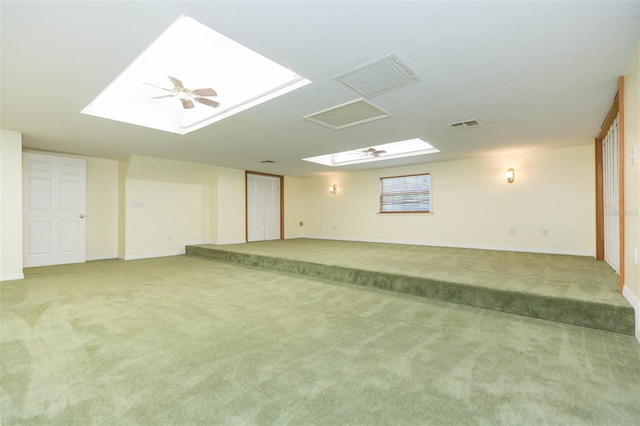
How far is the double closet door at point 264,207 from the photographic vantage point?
8.66 m

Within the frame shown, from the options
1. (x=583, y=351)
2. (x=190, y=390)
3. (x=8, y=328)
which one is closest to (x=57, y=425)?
(x=190, y=390)

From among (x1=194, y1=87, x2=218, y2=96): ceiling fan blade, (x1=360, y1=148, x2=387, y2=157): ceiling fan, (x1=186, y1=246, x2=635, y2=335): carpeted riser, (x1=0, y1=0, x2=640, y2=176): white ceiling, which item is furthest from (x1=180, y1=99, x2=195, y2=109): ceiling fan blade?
(x1=360, y1=148, x2=387, y2=157): ceiling fan

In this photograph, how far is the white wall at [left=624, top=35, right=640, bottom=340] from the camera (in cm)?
232

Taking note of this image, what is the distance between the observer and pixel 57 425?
1.40 meters

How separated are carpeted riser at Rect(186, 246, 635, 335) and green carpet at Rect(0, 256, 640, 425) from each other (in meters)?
0.11

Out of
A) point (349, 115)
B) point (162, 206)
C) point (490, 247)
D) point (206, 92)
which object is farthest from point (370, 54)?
point (162, 206)

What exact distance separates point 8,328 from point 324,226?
7.54 m

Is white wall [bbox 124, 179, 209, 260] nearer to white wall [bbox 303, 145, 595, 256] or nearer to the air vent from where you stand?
white wall [bbox 303, 145, 595, 256]

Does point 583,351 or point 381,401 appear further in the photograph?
point 583,351

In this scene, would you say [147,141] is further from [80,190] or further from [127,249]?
[127,249]

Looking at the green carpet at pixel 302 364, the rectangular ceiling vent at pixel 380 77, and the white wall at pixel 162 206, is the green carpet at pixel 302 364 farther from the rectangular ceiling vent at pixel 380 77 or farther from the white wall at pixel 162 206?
the white wall at pixel 162 206

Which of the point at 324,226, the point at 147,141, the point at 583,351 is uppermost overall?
the point at 147,141

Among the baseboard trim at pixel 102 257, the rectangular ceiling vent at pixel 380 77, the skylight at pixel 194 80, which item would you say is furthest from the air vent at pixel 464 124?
the baseboard trim at pixel 102 257

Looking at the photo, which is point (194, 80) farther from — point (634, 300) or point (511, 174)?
point (511, 174)
